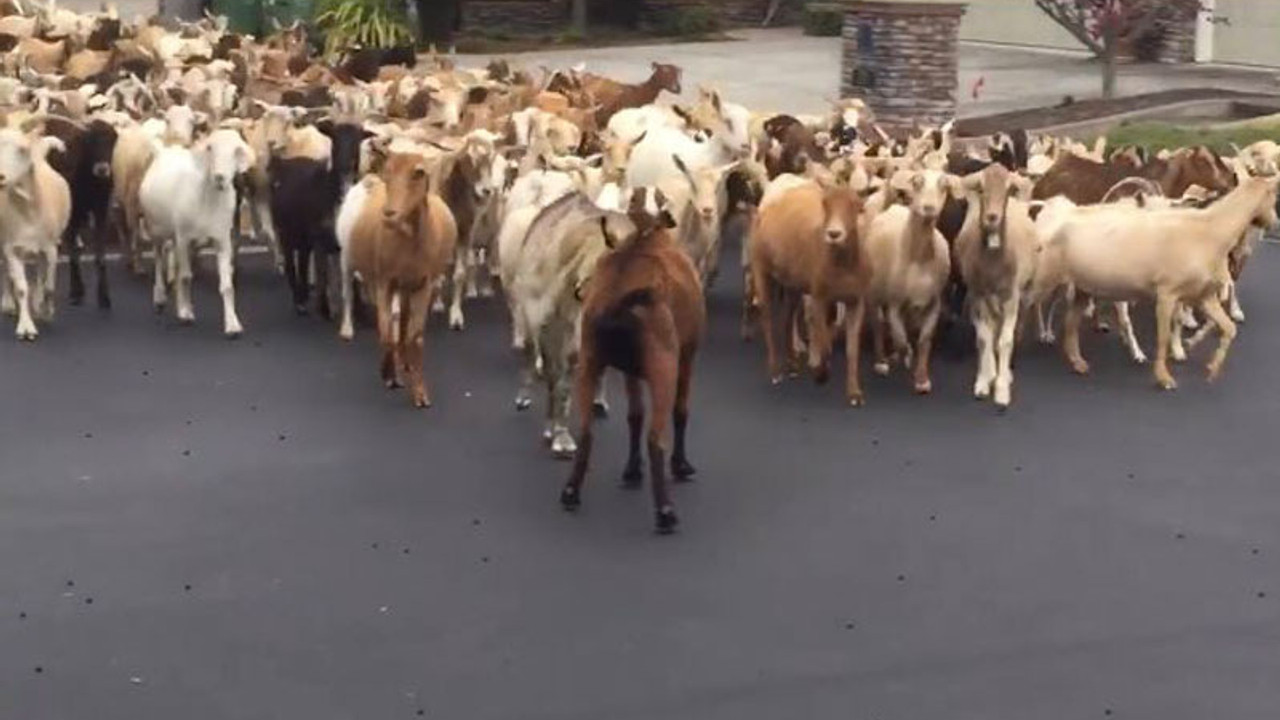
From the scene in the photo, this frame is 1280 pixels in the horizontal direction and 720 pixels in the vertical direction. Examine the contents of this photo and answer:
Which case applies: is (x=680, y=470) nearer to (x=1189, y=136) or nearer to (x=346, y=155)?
(x=346, y=155)

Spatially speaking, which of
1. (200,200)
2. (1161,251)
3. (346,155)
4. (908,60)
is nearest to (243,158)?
(200,200)

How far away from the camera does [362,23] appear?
3506cm

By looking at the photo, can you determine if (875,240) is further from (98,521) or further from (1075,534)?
(98,521)

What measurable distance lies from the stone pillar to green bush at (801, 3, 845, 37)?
580 inches

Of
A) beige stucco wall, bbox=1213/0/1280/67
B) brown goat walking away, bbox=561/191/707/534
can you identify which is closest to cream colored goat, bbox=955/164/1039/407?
brown goat walking away, bbox=561/191/707/534

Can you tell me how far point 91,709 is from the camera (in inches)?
352

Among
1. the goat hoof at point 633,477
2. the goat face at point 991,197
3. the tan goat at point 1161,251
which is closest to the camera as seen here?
the goat hoof at point 633,477

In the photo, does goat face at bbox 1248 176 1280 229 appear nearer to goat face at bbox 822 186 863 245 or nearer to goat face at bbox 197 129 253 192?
goat face at bbox 822 186 863 245

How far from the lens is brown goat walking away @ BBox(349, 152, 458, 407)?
1377cm

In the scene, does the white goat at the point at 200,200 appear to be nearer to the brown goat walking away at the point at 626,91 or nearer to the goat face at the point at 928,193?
the goat face at the point at 928,193

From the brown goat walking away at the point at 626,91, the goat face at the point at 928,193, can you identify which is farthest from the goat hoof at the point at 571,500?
the brown goat walking away at the point at 626,91

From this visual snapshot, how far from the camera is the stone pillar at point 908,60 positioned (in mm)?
27062

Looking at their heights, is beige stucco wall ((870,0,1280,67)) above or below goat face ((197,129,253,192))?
below

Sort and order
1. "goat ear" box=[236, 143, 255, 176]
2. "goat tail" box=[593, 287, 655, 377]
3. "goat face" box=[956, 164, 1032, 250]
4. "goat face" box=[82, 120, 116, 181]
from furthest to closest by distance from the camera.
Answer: "goat face" box=[82, 120, 116, 181] < "goat ear" box=[236, 143, 255, 176] < "goat face" box=[956, 164, 1032, 250] < "goat tail" box=[593, 287, 655, 377]
